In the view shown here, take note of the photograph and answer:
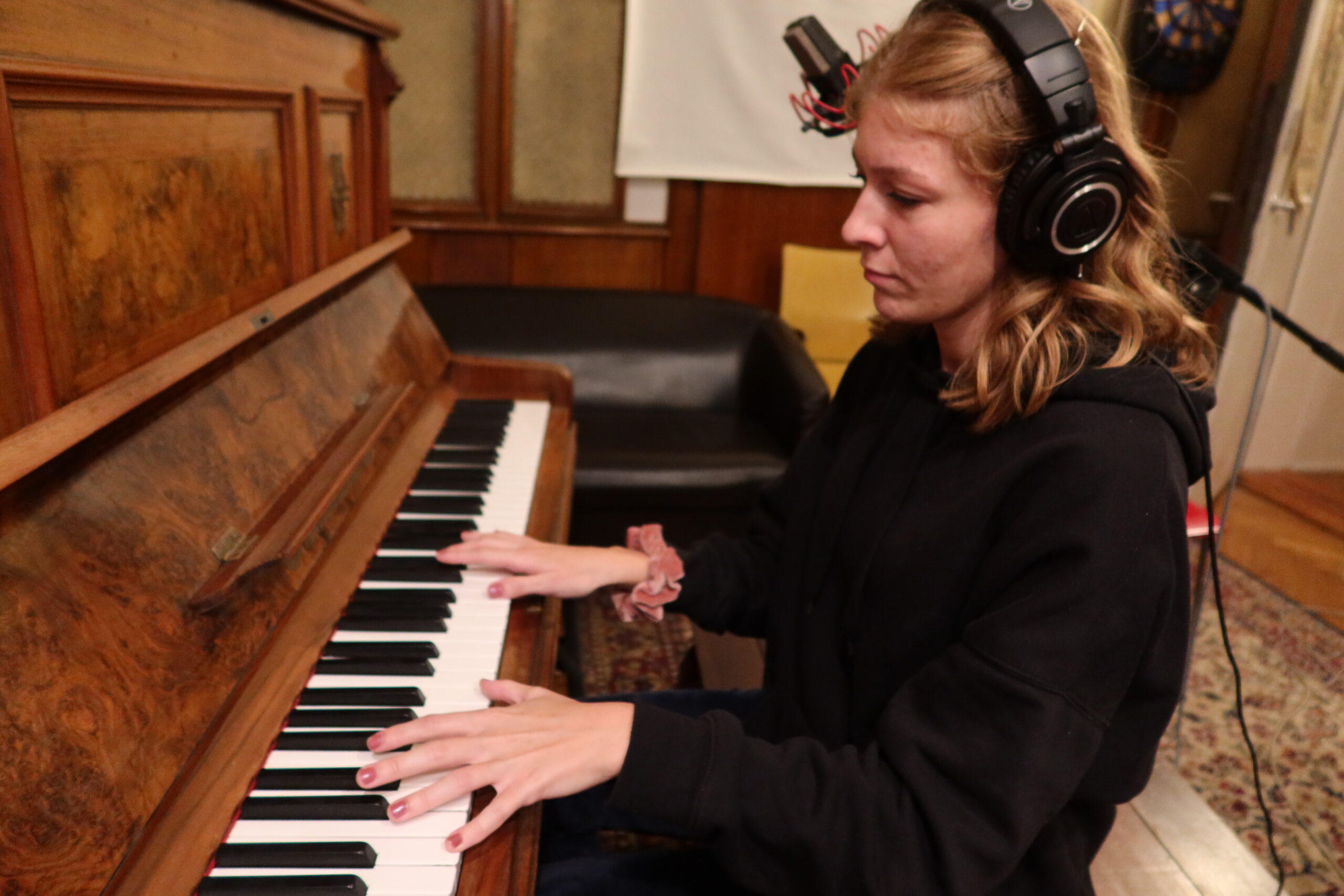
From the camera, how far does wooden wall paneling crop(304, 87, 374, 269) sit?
1.57 m

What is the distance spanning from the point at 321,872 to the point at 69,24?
799 millimetres

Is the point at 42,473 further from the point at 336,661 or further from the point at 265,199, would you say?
the point at 265,199

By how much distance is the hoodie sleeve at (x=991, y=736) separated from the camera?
842mm

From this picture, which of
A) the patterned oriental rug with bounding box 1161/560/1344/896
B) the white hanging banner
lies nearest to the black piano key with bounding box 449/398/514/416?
the patterned oriental rug with bounding box 1161/560/1344/896

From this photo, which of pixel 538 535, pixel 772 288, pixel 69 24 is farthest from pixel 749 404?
pixel 69 24

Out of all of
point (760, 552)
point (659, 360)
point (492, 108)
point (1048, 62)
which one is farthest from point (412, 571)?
point (492, 108)

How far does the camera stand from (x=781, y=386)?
329cm

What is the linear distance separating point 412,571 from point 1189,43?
418cm

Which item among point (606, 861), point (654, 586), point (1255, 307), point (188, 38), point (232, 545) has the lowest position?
point (606, 861)

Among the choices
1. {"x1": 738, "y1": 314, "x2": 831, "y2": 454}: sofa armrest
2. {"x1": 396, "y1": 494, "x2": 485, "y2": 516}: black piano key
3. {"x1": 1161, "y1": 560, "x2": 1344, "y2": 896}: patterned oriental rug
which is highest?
{"x1": 396, "y1": 494, "x2": 485, "y2": 516}: black piano key

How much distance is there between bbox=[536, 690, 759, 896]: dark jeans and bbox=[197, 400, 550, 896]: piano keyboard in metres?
0.22

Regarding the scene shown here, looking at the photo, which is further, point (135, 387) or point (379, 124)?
point (379, 124)

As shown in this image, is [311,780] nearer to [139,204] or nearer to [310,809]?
[310,809]

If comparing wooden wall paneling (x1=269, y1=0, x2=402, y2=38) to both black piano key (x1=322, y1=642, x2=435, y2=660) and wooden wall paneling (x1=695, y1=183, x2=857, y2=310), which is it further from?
wooden wall paneling (x1=695, y1=183, x2=857, y2=310)
